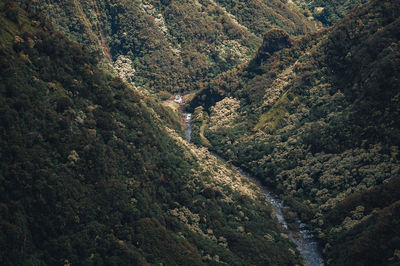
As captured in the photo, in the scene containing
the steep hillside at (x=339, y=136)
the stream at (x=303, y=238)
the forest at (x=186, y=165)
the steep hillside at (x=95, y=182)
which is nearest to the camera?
the steep hillside at (x=95, y=182)

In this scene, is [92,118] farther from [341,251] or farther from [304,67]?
[304,67]

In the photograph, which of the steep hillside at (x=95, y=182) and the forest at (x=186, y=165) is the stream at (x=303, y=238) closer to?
the forest at (x=186, y=165)

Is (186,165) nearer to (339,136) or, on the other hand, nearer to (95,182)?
(95,182)

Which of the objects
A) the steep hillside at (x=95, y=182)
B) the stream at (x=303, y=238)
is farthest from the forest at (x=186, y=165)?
the stream at (x=303, y=238)

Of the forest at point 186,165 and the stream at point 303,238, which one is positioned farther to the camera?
the stream at point 303,238

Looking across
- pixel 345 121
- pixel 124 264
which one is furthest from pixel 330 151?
pixel 124 264

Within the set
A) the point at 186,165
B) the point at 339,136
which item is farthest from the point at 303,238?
the point at 186,165

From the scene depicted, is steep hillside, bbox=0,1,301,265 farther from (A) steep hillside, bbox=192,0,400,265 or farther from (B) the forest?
(A) steep hillside, bbox=192,0,400,265
